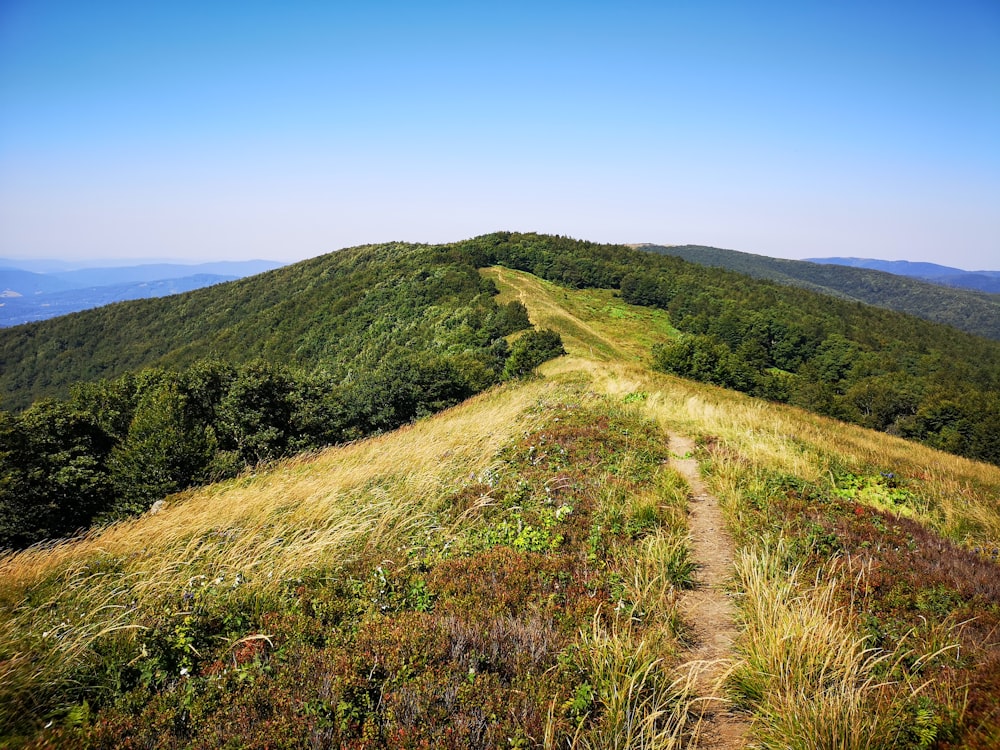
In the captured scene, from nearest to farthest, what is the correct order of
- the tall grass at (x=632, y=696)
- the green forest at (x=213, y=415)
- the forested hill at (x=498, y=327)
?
the tall grass at (x=632, y=696)
the green forest at (x=213, y=415)
the forested hill at (x=498, y=327)

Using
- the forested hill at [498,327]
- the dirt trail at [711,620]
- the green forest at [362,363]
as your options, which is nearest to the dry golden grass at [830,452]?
the dirt trail at [711,620]

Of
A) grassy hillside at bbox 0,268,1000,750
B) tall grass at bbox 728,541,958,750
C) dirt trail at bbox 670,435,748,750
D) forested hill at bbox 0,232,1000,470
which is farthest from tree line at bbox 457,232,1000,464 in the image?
tall grass at bbox 728,541,958,750

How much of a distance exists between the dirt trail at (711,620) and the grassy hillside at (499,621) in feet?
0.14

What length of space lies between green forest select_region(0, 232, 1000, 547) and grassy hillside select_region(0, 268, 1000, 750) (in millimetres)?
14117

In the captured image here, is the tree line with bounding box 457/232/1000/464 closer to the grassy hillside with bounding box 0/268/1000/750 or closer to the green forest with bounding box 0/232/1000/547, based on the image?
the green forest with bounding box 0/232/1000/547

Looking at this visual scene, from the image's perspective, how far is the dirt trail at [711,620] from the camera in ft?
9.64

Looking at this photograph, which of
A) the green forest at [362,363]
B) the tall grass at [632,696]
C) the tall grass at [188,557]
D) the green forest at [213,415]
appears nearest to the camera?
the tall grass at [632,696]

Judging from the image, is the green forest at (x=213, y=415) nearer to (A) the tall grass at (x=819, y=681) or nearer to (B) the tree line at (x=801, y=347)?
(A) the tall grass at (x=819, y=681)

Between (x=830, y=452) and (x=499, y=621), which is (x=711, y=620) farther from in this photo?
(x=830, y=452)

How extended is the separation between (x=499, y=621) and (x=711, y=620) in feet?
6.85

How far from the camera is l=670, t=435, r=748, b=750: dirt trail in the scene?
9.64ft

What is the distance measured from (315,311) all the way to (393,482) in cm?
9415

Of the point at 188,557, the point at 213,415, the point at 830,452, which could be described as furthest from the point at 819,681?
the point at 213,415

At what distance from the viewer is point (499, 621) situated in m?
3.57
